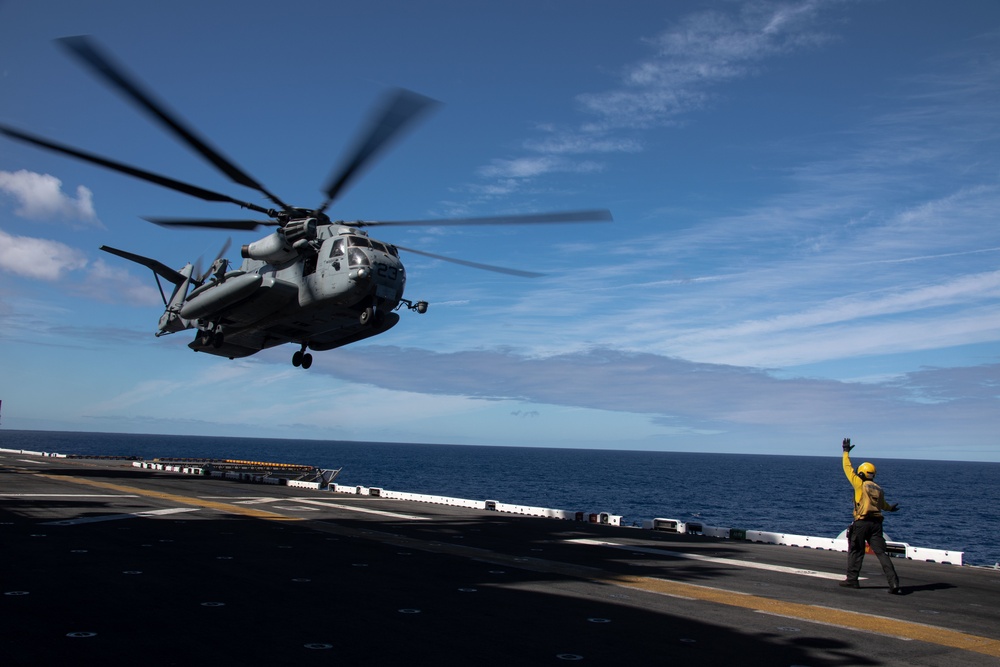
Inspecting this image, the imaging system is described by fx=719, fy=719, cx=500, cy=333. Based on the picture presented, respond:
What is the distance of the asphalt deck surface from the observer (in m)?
8.85

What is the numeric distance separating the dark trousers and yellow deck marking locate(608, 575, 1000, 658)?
2.53 metres

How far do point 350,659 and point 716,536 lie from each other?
1987cm

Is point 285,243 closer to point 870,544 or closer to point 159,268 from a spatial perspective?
point 159,268

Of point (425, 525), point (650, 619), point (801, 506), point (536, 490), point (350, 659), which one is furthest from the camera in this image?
point (536, 490)

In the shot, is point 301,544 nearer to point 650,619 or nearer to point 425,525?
point 425,525

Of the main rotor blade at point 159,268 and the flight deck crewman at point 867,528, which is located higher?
the main rotor blade at point 159,268

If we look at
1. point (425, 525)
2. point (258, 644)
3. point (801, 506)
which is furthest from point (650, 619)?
point (801, 506)

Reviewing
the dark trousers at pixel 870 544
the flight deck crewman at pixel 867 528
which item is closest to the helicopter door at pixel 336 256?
the flight deck crewman at pixel 867 528

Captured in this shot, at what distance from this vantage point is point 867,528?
46.7 feet

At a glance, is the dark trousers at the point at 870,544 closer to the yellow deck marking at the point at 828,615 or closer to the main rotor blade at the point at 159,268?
the yellow deck marking at the point at 828,615

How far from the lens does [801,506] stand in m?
88.7

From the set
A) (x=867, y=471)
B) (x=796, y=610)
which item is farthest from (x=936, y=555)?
(x=796, y=610)

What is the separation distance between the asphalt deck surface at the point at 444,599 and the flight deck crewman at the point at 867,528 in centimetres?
41

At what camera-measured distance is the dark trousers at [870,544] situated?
14.0m
